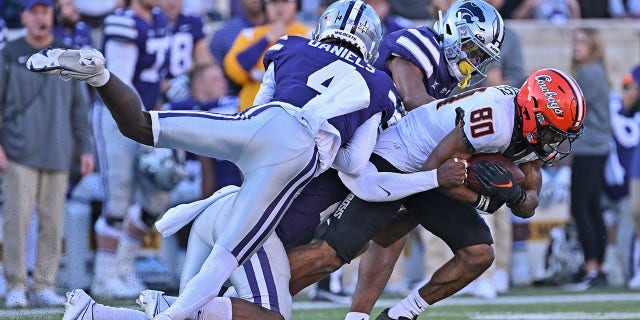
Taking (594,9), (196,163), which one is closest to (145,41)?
(196,163)

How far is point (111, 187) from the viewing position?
8531mm

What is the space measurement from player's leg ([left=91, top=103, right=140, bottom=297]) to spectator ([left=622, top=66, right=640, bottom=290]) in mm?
3901

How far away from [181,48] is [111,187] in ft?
3.85

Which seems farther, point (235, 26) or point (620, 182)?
point (620, 182)

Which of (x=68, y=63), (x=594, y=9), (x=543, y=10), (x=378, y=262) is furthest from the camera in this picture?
(x=594, y=9)

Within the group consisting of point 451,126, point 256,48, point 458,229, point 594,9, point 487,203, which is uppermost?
point 451,126

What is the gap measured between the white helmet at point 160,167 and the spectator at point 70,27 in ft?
2.85

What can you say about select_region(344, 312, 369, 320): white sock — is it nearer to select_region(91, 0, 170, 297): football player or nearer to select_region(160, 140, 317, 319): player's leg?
select_region(160, 140, 317, 319): player's leg

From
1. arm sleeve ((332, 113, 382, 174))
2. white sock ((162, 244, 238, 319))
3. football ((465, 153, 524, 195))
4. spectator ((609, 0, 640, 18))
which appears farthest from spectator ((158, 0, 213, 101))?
spectator ((609, 0, 640, 18))

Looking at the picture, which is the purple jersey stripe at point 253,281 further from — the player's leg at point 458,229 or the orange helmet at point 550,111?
the orange helmet at point 550,111

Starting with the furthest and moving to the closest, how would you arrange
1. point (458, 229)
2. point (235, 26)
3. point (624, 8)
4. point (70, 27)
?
point (624, 8)
point (235, 26)
point (70, 27)
point (458, 229)

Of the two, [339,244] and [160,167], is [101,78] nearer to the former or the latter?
[339,244]

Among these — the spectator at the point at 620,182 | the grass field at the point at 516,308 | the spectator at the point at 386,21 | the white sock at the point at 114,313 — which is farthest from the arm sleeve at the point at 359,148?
the spectator at the point at 620,182

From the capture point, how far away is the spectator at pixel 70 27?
8.70 meters
